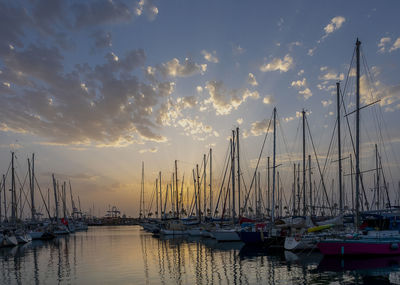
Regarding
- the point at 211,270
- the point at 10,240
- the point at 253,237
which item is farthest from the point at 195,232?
the point at 211,270

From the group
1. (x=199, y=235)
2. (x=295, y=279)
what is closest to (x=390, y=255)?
(x=295, y=279)

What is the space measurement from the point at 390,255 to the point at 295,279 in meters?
11.2

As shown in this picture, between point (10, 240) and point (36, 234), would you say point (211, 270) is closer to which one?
point (10, 240)

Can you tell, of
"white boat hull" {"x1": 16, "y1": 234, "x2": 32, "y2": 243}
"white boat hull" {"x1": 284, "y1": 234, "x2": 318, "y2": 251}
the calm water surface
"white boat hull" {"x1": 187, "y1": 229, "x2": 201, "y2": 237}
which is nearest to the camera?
the calm water surface

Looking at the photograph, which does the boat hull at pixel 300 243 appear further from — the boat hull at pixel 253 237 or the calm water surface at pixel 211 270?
the boat hull at pixel 253 237

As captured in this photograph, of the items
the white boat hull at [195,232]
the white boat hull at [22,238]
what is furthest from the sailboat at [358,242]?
the white boat hull at [22,238]

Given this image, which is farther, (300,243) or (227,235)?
(227,235)

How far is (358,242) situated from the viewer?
28266 mm

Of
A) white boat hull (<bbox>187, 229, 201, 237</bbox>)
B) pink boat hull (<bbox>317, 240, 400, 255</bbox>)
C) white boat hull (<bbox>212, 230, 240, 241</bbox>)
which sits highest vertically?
pink boat hull (<bbox>317, 240, 400, 255</bbox>)

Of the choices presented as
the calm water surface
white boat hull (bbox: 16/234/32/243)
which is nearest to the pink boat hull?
the calm water surface

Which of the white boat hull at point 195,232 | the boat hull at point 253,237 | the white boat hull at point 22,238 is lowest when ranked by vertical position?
the white boat hull at point 195,232

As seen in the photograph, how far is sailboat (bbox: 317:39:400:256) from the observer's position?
1113 inches

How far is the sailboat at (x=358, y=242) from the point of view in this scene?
2828 cm

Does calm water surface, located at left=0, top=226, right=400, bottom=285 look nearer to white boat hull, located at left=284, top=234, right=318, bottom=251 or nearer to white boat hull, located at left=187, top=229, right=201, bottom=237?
white boat hull, located at left=284, top=234, right=318, bottom=251
